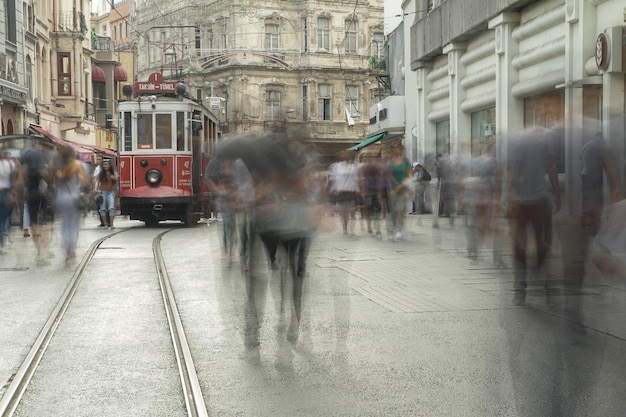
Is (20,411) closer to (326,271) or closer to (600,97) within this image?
(326,271)

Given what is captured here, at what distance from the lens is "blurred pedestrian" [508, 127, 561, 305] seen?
25.4ft

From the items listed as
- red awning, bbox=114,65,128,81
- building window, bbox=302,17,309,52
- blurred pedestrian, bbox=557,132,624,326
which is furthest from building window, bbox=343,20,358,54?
blurred pedestrian, bbox=557,132,624,326

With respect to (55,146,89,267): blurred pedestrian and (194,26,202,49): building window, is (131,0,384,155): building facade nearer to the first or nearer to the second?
(194,26,202,49): building window

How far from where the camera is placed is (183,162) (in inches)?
898

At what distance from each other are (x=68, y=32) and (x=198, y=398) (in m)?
43.7

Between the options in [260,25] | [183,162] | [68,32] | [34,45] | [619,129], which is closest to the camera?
[619,129]

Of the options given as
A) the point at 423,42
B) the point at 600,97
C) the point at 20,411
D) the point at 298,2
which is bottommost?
the point at 20,411

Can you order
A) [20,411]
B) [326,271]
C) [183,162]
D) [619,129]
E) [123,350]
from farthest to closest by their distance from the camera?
[183,162] → [326,271] → [619,129] → [123,350] → [20,411]

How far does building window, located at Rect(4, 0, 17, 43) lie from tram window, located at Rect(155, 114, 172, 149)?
13.9m

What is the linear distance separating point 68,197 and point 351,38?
47.5 meters

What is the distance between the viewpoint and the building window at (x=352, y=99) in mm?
58156

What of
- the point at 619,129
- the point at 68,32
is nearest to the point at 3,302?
the point at 619,129

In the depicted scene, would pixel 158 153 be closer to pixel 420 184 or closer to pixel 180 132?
pixel 180 132

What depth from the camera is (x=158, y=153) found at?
22750 millimetres
